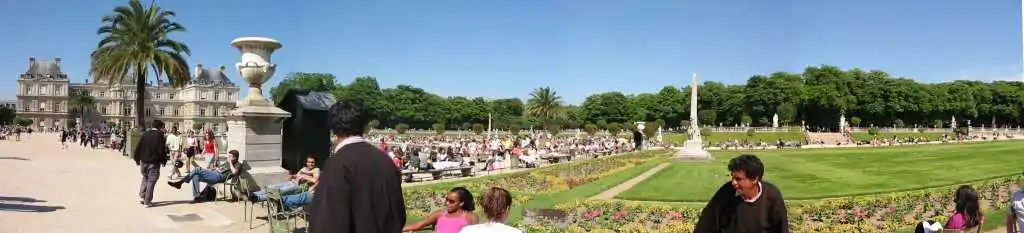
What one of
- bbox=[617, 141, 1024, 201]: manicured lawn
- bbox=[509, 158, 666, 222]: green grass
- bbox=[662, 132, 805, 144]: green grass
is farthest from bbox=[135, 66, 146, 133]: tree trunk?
bbox=[662, 132, 805, 144]: green grass

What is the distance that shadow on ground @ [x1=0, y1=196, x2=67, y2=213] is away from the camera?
9.16 m

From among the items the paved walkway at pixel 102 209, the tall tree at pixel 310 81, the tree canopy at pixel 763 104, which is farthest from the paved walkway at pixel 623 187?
the tall tree at pixel 310 81

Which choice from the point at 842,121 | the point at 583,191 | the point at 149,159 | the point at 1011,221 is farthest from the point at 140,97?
the point at 842,121

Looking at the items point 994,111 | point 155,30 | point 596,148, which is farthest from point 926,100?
point 155,30

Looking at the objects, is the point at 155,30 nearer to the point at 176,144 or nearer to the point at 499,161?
the point at 176,144

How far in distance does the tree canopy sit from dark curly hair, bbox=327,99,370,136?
74.4 meters

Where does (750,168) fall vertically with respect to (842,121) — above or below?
below

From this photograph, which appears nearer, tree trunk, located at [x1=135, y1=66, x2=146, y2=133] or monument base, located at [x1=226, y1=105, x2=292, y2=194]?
monument base, located at [x1=226, y1=105, x2=292, y2=194]

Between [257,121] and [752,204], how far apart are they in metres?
8.85

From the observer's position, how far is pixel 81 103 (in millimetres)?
108812

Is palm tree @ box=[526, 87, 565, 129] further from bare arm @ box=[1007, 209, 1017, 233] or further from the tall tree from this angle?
bare arm @ box=[1007, 209, 1017, 233]

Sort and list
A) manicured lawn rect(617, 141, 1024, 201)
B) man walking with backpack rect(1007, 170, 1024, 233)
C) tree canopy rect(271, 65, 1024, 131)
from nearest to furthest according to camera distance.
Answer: man walking with backpack rect(1007, 170, 1024, 233) → manicured lawn rect(617, 141, 1024, 201) → tree canopy rect(271, 65, 1024, 131)

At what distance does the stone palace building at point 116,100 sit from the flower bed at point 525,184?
325 feet

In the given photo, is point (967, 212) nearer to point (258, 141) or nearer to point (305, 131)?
point (258, 141)
